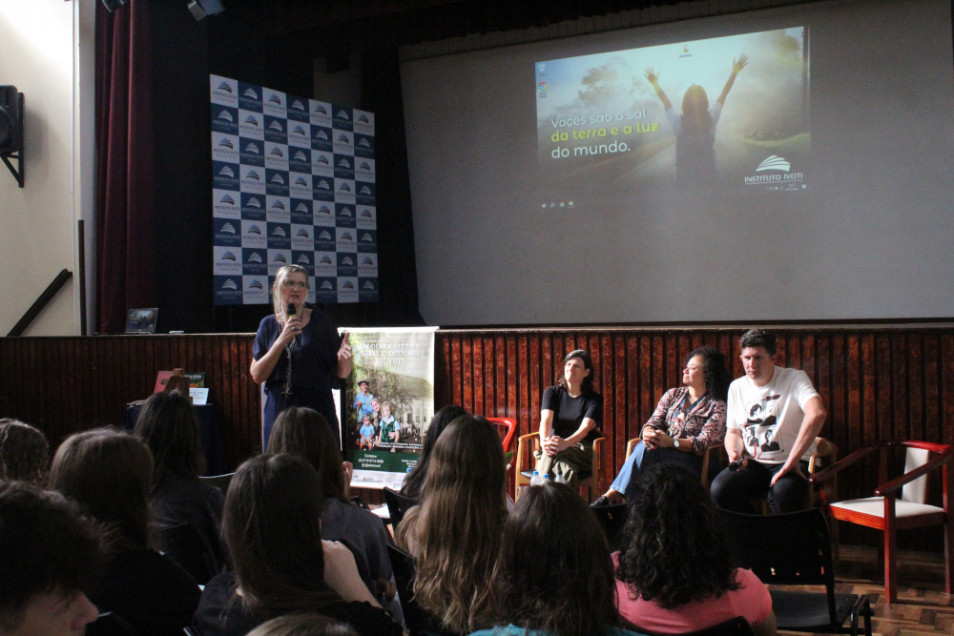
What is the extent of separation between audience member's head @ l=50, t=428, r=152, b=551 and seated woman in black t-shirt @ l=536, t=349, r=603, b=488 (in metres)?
2.73

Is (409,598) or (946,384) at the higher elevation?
(946,384)

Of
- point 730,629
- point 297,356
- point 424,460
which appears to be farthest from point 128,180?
point 730,629

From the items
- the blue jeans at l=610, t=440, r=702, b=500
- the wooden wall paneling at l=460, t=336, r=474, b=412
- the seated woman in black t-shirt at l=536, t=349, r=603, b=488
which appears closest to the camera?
the blue jeans at l=610, t=440, r=702, b=500

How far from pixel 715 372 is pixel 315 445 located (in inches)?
95.0

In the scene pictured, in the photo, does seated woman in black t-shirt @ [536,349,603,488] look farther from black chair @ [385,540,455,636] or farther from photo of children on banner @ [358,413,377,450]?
black chair @ [385,540,455,636]

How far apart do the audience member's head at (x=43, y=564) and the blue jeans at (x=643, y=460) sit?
3065 millimetres

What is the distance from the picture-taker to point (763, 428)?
12.3 feet

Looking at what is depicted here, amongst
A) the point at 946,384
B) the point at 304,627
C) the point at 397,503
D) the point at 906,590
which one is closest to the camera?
the point at 304,627

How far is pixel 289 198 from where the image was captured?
7.67 m

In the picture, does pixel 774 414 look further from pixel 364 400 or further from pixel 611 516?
pixel 364 400

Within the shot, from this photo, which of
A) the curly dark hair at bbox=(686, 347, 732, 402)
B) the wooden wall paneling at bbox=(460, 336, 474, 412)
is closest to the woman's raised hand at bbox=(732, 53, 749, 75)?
the wooden wall paneling at bbox=(460, 336, 474, 412)

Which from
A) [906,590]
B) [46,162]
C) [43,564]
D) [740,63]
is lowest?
[906,590]

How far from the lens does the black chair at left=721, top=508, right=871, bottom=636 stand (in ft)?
7.66

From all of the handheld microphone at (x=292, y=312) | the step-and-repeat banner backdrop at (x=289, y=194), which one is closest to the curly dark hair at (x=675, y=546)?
the handheld microphone at (x=292, y=312)
